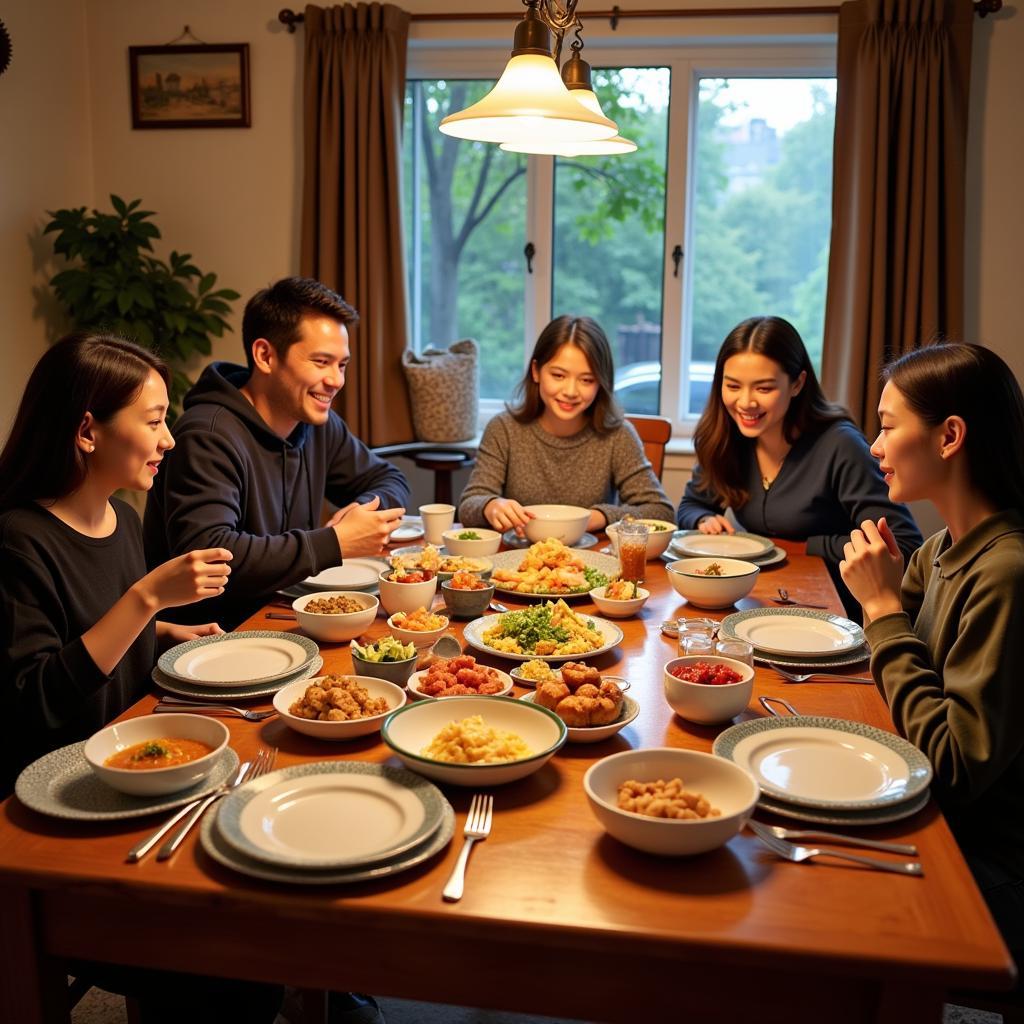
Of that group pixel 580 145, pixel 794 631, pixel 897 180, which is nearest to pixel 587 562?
pixel 794 631

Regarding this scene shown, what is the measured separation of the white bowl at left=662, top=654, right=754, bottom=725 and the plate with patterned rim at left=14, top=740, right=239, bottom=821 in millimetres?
594

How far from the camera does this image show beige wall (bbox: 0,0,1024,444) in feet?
13.4

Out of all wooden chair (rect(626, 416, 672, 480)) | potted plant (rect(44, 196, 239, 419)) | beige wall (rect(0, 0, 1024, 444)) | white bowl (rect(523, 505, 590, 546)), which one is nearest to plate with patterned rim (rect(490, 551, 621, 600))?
white bowl (rect(523, 505, 590, 546))

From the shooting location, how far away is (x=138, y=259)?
14.0 ft

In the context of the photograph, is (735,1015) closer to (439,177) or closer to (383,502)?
(383,502)

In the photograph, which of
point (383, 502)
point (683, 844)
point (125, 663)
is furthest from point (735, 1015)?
point (383, 502)

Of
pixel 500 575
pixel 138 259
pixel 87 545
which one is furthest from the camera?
pixel 138 259

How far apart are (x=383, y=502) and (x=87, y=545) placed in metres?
1.20

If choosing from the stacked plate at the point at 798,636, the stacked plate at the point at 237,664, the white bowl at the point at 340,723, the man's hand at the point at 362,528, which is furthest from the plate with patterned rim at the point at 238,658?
the stacked plate at the point at 798,636

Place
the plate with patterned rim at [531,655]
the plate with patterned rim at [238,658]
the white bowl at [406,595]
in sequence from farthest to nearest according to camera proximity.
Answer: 1. the white bowl at [406,595]
2. the plate with patterned rim at [531,655]
3. the plate with patterned rim at [238,658]

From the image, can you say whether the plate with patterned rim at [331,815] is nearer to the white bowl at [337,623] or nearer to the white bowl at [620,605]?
the white bowl at [337,623]

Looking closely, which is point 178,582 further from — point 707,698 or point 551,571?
point 551,571

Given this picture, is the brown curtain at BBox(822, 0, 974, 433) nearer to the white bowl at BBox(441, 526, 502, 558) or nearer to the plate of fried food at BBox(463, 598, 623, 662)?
the white bowl at BBox(441, 526, 502, 558)

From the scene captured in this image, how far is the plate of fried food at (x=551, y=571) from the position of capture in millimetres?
2148
